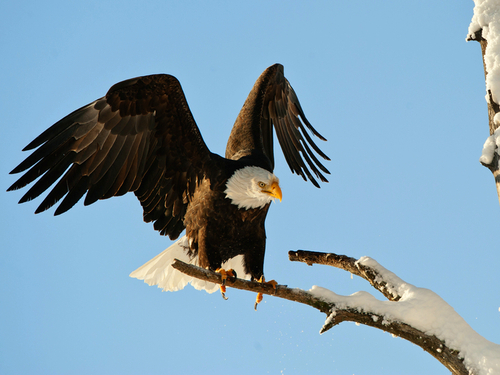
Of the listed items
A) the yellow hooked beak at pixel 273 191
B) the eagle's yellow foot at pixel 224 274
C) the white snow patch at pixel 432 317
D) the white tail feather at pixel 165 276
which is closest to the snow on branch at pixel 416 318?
the white snow patch at pixel 432 317

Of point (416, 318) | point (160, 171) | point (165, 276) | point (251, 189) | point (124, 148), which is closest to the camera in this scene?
point (416, 318)

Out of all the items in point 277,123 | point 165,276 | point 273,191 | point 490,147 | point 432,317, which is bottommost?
point 432,317

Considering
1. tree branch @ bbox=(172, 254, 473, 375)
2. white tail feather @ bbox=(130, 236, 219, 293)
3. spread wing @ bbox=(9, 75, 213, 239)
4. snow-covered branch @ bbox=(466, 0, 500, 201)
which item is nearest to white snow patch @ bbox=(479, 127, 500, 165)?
snow-covered branch @ bbox=(466, 0, 500, 201)

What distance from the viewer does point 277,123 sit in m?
6.01

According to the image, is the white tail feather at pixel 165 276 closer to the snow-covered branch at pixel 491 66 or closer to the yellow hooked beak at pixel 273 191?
the yellow hooked beak at pixel 273 191

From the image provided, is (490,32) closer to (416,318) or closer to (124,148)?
(416,318)

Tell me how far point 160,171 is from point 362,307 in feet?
7.70

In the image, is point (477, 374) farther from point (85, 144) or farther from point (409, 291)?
point (85, 144)

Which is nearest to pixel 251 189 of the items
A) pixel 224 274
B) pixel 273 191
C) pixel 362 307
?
pixel 273 191

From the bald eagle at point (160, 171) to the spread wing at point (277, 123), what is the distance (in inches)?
26.5

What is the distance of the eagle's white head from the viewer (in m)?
4.11

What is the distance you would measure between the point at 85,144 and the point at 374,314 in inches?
112

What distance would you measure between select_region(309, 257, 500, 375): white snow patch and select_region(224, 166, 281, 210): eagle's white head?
1.14 metres

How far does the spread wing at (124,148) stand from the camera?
4.16 meters
